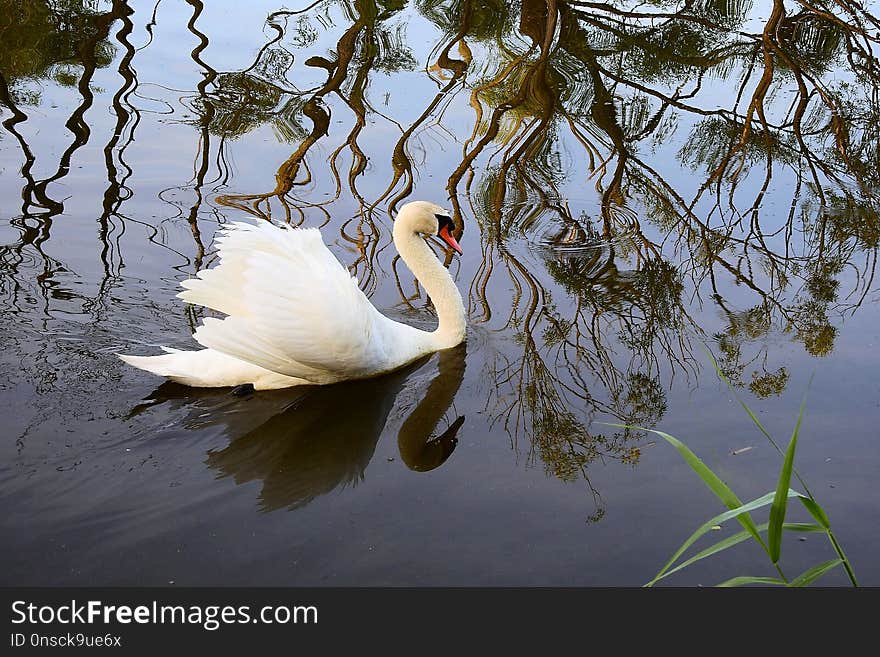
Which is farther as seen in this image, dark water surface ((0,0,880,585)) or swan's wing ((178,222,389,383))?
swan's wing ((178,222,389,383))

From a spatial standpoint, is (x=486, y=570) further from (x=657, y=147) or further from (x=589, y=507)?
(x=657, y=147)

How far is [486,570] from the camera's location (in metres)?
3.56

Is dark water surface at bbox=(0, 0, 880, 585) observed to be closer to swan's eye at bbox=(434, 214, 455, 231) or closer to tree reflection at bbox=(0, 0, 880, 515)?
tree reflection at bbox=(0, 0, 880, 515)

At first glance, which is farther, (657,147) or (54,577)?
(657,147)

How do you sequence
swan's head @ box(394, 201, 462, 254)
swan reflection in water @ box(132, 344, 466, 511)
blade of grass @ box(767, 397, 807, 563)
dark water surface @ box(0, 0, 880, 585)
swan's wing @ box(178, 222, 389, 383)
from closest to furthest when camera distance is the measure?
blade of grass @ box(767, 397, 807, 563)
dark water surface @ box(0, 0, 880, 585)
swan reflection in water @ box(132, 344, 466, 511)
swan's wing @ box(178, 222, 389, 383)
swan's head @ box(394, 201, 462, 254)

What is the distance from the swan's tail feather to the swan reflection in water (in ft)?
0.20

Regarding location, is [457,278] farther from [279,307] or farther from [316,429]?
[316,429]

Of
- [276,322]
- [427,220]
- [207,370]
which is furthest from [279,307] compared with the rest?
[427,220]

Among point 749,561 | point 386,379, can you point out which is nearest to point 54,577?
point 386,379

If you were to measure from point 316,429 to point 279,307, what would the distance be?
0.61m

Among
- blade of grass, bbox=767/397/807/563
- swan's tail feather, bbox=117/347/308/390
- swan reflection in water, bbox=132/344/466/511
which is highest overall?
swan's tail feather, bbox=117/347/308/390

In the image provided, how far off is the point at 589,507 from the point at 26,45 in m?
8.20

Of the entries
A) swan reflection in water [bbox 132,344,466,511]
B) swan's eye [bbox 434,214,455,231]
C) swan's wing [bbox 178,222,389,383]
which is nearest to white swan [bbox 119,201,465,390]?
swan's wing [bbox 178,222,389,383]

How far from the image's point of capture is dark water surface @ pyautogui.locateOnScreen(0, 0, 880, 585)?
381 cm
